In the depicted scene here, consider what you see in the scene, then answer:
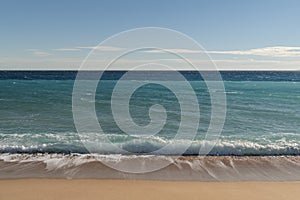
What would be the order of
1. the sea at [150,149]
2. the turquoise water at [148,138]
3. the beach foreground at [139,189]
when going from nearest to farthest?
the beach foreground at [139,189], the sea at [150,149], the turquoise water at [148,138]

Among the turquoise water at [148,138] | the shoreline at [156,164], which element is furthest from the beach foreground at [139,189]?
the turquoise water at [148,138]

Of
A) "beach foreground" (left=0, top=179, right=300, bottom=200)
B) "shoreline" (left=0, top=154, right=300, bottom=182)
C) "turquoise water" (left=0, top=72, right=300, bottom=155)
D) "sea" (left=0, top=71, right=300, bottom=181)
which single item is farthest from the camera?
"turquoise water" (left=0, top=72, right=300, bottom=155)

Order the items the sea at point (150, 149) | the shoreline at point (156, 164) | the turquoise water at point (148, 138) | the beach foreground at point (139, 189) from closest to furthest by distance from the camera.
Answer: the beach foreground at point (139, 189), the shoreline at point (156, 164), the sea at point (150, 149), the turquoise water at point (148, 138)

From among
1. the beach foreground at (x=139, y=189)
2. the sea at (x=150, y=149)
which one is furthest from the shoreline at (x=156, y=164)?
the beach foreground at (x=139, y=189)

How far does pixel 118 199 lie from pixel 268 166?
5105 millimetres

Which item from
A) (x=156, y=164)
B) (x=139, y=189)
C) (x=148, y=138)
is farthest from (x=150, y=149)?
(x=139, y=189)

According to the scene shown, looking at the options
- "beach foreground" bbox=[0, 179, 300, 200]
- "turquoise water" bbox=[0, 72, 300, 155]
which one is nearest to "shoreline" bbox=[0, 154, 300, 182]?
"beach foreground" bbox=[0, 179, 300, 200]

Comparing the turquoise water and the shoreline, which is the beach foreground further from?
the turquoise water

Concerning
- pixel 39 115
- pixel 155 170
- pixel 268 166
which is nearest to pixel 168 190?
pixel 155 170

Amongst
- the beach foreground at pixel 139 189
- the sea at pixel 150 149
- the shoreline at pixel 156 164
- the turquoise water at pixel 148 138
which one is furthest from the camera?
the turquoise water at pixel 148 138

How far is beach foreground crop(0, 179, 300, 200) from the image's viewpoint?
21.6 ft

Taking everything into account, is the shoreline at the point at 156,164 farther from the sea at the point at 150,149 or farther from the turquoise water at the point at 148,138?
the turquoise water at the point at 148,138

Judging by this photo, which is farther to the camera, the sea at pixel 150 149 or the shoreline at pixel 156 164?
the sea at pixel 150 149

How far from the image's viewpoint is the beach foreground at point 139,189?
259 inches
